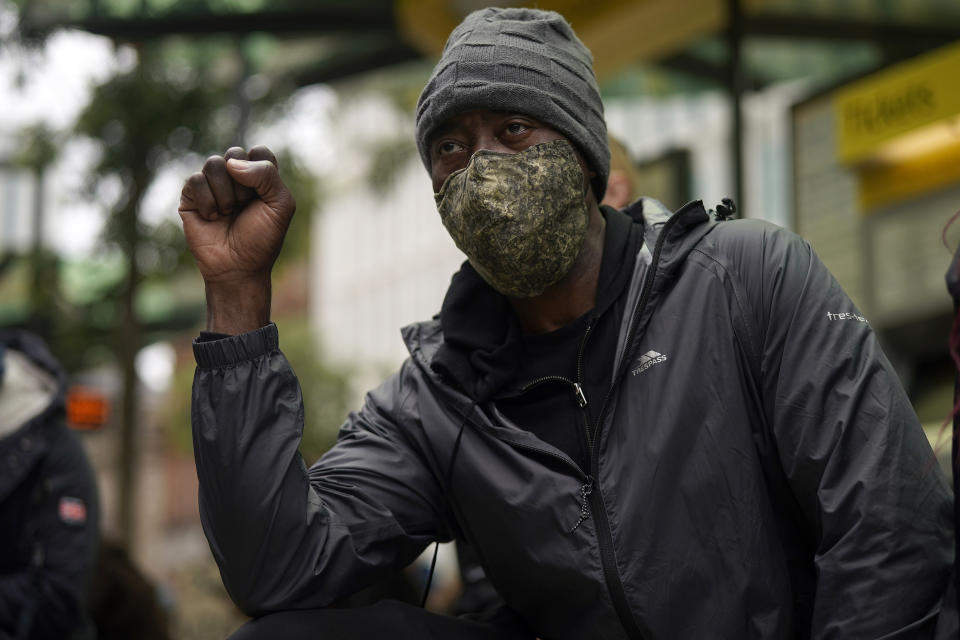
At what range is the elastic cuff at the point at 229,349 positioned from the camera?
2766 mm

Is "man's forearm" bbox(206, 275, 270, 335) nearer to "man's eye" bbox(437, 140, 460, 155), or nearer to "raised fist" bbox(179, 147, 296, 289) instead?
"raised fist" bbox(179, 147, 296, 289)

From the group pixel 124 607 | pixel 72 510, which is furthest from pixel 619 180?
pixel 124 607

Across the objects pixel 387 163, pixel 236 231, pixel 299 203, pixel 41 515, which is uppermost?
pixel 387 163

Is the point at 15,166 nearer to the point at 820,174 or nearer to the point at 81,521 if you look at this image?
the point at 820,174

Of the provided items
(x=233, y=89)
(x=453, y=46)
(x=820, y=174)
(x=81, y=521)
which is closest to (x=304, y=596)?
(x=453, y=46)

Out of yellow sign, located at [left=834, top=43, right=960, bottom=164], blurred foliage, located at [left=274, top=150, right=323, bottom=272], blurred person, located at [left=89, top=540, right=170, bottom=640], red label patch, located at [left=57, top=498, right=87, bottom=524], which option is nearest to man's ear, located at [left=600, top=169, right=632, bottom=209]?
red label patch, located at [left=57, top=498, right=87, bottom=524]

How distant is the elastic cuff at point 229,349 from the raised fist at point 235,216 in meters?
0.13

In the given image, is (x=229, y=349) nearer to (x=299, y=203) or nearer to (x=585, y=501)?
(x=585, y=501)

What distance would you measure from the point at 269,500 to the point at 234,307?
1.36 ft

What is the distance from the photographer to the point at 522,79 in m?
3.06

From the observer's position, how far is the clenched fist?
2824 mm

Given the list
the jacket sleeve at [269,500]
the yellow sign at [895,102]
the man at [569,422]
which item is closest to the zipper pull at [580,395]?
the man at [569,422]

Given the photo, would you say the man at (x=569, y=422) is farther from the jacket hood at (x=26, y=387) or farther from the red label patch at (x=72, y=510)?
the jacket hood at (x=26, y=387)

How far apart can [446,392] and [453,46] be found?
0.82 meters
